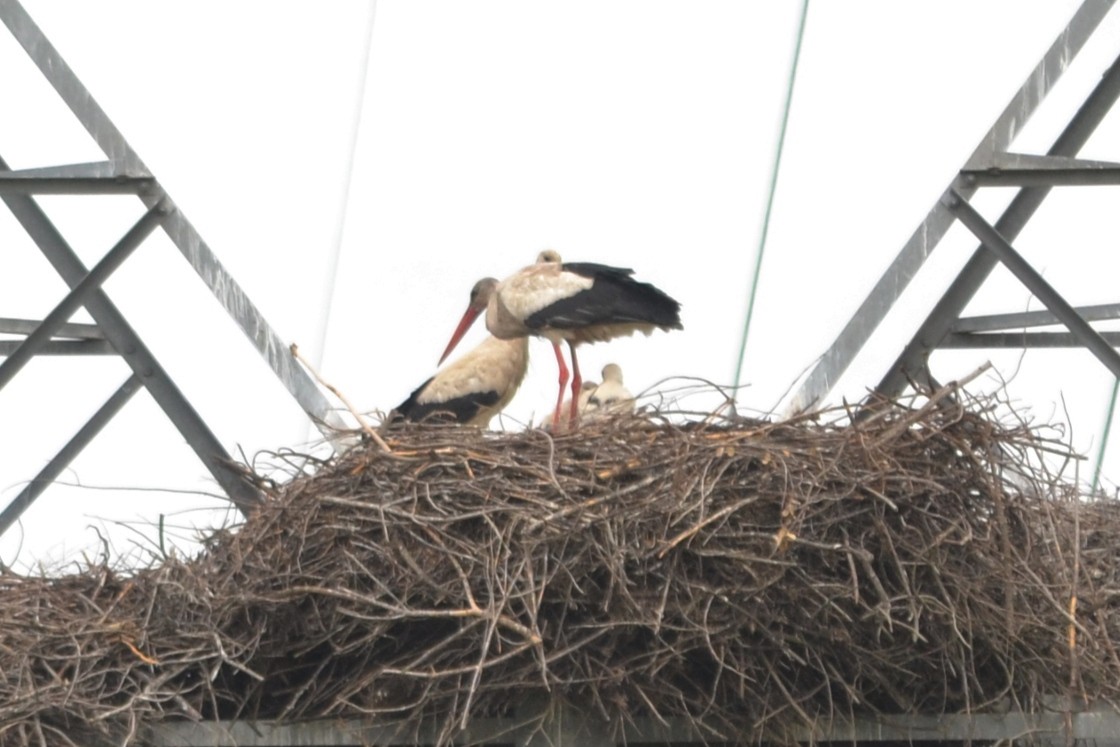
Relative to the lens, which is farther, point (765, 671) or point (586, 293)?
point (586, 293)

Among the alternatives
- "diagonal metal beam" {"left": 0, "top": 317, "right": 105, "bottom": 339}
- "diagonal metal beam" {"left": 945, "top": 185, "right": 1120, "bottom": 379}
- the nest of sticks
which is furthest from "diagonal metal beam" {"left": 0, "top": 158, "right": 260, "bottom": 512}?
"diagonal metal beam" {"left": 945, "top": 185, "right": 1120, "bottom": 379}

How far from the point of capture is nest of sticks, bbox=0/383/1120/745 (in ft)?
17.1

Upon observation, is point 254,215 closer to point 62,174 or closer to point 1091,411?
point 62,174

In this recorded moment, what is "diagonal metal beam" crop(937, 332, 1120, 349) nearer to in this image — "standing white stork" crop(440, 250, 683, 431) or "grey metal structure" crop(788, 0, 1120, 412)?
"grey metal structure" crop(788, 0, 1120, 412)

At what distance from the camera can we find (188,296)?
9219mm

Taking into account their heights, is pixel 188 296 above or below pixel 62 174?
above

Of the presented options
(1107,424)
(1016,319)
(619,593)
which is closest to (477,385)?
(1016,319)

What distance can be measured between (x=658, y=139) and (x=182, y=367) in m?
2.04

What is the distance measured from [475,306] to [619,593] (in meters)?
2.81

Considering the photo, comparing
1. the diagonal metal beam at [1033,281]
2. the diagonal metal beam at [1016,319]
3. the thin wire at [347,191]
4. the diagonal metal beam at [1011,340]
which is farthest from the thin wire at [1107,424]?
the thin wire at [347,191]

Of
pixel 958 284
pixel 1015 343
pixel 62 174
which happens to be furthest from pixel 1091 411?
pixel 62 174

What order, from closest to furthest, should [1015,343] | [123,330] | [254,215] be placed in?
[123,330]
[1015,343]
[254,215]

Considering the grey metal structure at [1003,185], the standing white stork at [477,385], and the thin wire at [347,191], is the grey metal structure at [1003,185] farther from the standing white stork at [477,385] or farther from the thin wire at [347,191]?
the thin wire at [347,191]

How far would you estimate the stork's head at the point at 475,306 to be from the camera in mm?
7816
